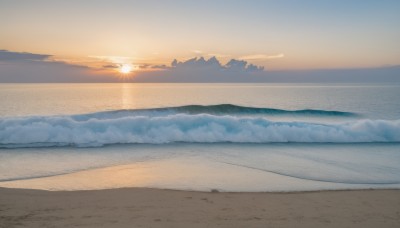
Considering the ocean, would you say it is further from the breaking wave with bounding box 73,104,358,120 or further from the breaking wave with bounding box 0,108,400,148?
the breaking wave with bounding box 73,104,358,120

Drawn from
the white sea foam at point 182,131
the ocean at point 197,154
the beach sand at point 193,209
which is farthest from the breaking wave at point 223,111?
the beach sand at point 193,209

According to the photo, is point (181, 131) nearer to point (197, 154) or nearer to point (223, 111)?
point (197, 154)

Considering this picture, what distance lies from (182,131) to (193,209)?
413 inches

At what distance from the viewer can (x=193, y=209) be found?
19.9 ft

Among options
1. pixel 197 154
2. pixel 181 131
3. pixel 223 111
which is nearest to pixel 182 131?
pixel 181 131

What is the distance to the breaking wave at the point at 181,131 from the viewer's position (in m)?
15.0

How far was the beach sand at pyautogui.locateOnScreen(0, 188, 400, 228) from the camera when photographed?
17.9 feet

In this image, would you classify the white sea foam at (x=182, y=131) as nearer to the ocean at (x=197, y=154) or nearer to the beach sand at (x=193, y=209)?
the ocean at (x=197, y=154)

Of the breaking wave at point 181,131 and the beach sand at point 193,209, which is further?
the breaking wave at point 181,131

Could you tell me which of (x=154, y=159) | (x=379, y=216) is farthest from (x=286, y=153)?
(x=379, y=216)

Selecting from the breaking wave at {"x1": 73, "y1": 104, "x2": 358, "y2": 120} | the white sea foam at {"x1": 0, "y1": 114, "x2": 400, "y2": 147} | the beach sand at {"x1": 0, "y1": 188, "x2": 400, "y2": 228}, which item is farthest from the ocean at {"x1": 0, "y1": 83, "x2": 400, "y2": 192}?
the breaking wave at {"x1": 73, "y1": 104, "x2": 358, "y2": 120}

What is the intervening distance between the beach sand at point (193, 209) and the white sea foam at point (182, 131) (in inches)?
313

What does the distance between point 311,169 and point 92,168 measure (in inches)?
253

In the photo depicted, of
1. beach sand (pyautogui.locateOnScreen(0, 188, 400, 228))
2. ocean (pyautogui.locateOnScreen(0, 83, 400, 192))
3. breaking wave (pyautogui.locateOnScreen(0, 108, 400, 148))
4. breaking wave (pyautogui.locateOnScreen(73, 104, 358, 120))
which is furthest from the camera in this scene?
breaking wave (pyautogui.locateOnScreen(73, 104, 358, 120))
